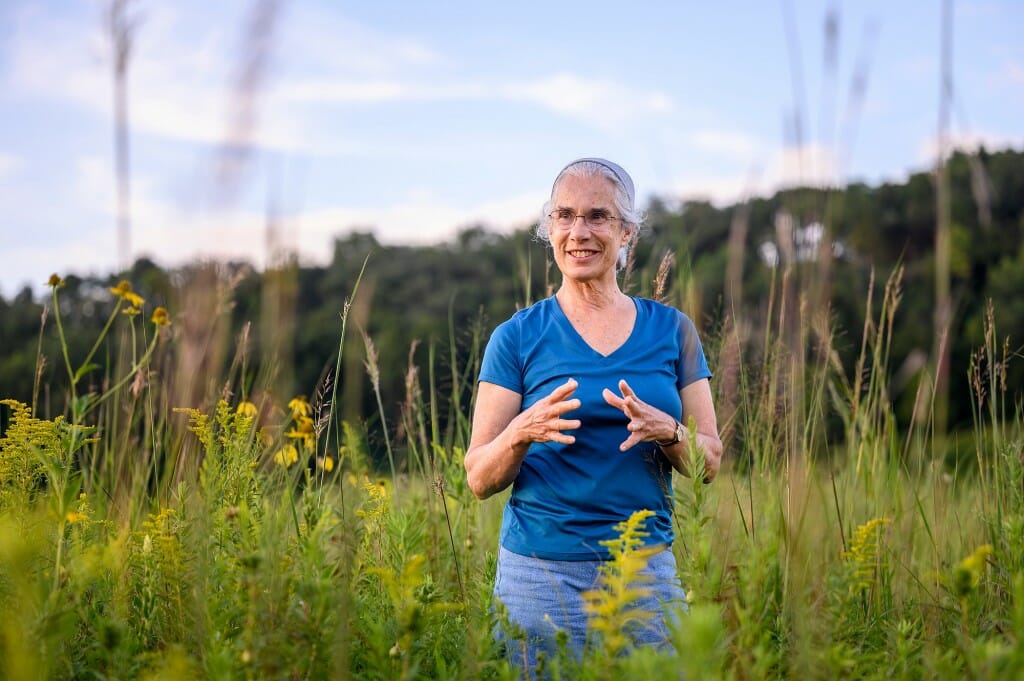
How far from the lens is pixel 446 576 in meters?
3.51

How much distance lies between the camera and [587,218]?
3.04 meters

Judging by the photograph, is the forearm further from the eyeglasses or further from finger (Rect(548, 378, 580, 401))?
the eyeglasses

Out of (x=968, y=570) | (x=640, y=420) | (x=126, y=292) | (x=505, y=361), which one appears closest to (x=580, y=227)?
(x=505, y=361)

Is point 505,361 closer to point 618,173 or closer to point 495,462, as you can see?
point 495,462

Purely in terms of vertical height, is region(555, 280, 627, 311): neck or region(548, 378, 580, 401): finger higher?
region(555, 280, 627, 311): neck

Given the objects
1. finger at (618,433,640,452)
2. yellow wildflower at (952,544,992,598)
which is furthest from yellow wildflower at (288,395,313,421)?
yellow wildflower at (952,544,992,598)

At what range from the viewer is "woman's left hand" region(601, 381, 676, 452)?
8.22 ft

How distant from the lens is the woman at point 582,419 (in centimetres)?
261

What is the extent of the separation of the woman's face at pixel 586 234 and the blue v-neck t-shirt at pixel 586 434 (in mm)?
169

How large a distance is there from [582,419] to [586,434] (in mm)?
49

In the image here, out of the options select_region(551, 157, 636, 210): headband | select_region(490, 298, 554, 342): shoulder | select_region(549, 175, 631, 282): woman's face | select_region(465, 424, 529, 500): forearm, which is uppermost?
select_region(551, 157, 636, 210): headband

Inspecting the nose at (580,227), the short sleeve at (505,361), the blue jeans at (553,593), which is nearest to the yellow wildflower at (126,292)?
the short sleeve at (505,361)

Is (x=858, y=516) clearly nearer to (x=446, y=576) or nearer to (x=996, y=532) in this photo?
(x=996, y=532)

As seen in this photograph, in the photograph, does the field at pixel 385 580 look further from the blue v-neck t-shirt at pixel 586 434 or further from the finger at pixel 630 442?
the finger at pixel 630 442
